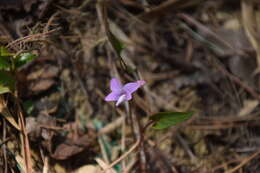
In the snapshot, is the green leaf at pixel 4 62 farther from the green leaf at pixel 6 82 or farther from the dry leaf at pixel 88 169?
the dry leaf at pixel 88 169

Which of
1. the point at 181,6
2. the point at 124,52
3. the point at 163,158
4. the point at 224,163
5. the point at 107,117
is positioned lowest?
the point at 224,163

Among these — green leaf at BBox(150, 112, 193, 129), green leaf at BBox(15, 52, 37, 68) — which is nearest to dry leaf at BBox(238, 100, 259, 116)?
green leaf at BBox(150, 112, 193, 129)

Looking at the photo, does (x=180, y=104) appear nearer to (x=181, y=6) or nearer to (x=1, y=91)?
(x=181, y=6)

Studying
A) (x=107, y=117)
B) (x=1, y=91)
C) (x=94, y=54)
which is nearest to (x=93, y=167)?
(x=107, y=117)

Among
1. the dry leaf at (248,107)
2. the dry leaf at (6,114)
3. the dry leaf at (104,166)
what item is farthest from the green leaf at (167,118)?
the dry leaf at (248,107)

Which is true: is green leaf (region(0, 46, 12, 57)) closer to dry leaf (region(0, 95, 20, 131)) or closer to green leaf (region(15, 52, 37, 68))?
green leaf (region(15, 52, 37, 68))

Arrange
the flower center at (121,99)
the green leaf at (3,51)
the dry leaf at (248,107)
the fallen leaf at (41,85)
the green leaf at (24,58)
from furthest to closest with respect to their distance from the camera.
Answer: the dry leaf at (248,107) → the fallen leaf at (41,85) → the green leaf at (24,58) → the green leaf at (3,51) → the flower center at (121,99)
